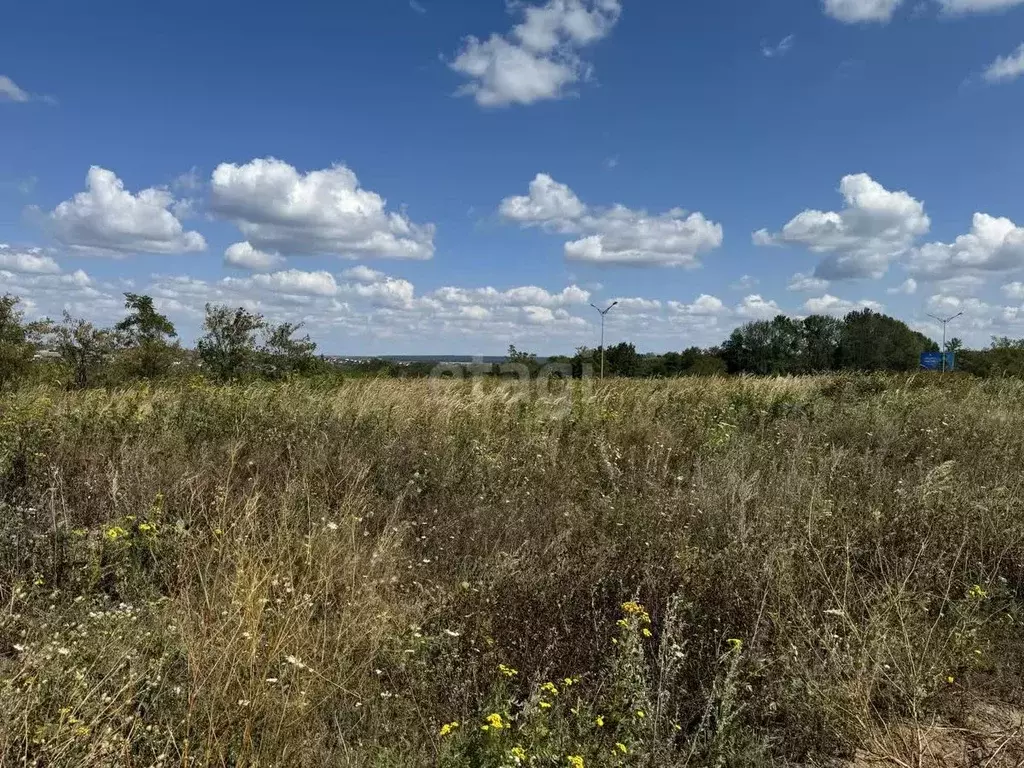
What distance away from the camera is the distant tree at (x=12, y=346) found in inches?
581

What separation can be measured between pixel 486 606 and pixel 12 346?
55.4 ft

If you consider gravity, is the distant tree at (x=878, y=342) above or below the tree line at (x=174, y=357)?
above

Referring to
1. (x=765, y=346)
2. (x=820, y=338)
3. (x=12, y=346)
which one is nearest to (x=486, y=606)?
(x=12, y=346)

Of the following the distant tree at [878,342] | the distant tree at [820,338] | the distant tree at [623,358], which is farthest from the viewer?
the distant tree at [820,338]

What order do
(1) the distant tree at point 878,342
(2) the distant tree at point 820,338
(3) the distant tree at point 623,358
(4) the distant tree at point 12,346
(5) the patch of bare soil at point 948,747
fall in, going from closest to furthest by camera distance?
(5) the patch of bare soil at point 948,747 → (4) the distant tree at point 12,346 → (3) the distant tree at point 623,358 → (1) the distant tree at point 878,342 → (2) the distant tree at point 820,338

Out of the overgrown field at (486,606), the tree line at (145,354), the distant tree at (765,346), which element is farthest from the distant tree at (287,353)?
the distant tree at (765,346)

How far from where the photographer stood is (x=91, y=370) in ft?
57.8

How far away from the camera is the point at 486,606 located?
11.2 ft

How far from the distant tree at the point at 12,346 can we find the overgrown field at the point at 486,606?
10.9m

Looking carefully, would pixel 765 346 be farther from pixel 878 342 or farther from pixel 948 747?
pixel 948 747

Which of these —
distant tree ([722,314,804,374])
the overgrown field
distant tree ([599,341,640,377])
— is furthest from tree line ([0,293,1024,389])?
distant tree ([722,314,804,374])

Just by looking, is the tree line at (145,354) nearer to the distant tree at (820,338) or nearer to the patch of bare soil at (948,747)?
the patch of bare soil at (948,747)

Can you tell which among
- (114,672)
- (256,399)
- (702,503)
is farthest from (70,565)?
(256,399)

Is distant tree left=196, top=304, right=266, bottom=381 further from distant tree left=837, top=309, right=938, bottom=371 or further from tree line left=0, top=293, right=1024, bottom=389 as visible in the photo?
distant tree left=837, top=309, right=938, bottom=371
